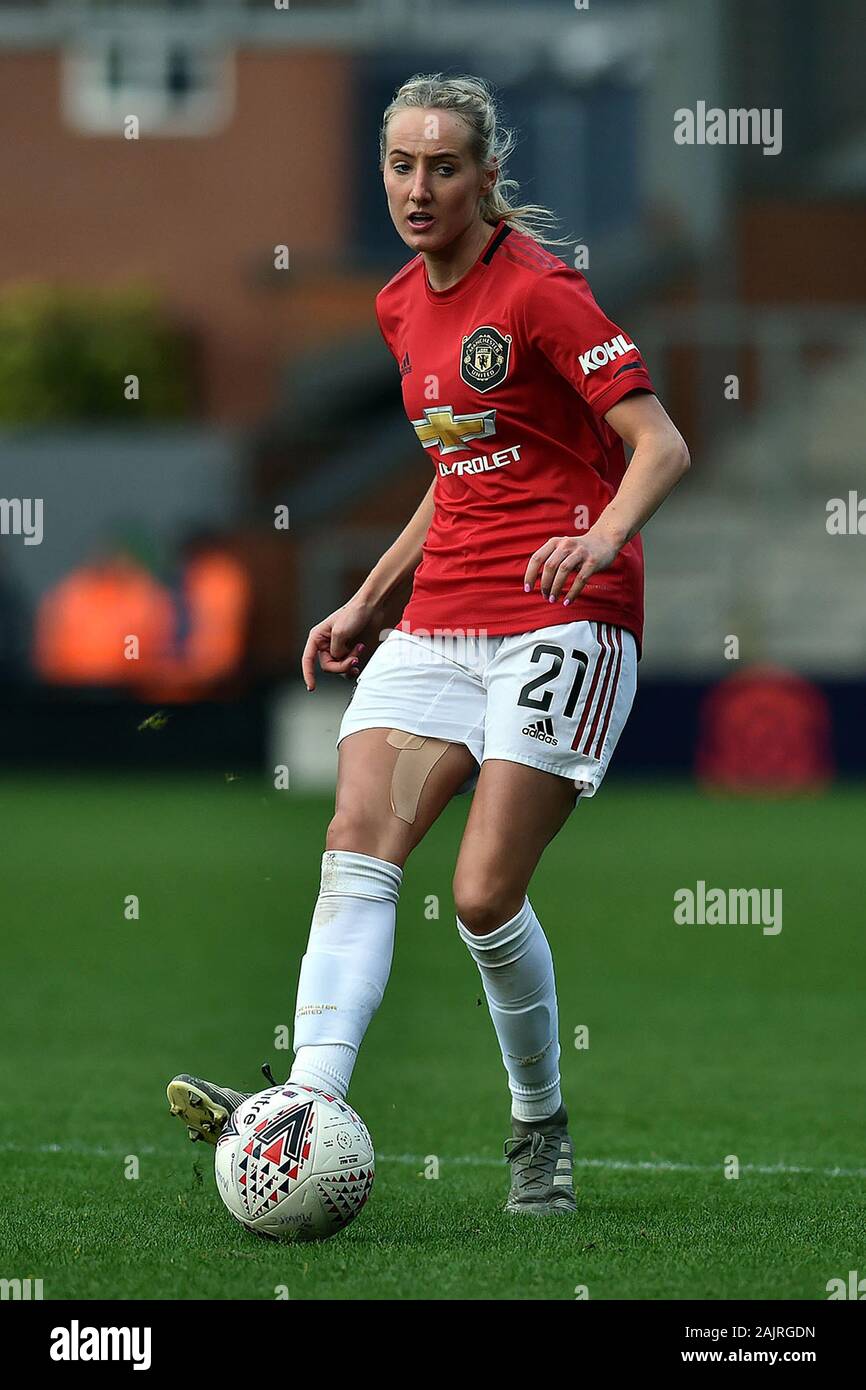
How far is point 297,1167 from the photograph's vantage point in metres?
4.60

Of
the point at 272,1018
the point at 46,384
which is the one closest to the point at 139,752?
the point at 46,384

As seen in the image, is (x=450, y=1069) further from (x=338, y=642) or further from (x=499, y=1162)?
(x=338, y=642)

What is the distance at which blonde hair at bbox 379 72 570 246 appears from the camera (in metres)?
4.90

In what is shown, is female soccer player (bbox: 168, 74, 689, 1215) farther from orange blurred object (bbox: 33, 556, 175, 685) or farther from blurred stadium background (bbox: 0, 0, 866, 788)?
orange blurred object (bbox: 33, 556, 175, 685)

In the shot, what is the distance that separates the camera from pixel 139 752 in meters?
20.2

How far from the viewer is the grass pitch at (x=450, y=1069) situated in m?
4.59

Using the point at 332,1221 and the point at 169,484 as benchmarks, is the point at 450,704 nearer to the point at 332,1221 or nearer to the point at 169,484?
the point at 332,1221

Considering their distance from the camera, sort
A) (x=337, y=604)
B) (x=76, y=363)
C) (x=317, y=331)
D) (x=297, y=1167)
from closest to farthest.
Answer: (x=297, y=1167) → (x=337, y=604) → (x=76, y=363) → (x=317, y=331)

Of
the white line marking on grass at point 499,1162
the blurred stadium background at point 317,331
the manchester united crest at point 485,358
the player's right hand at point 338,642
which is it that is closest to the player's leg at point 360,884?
the player's right hand at point 338,642

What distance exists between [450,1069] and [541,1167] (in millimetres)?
2313

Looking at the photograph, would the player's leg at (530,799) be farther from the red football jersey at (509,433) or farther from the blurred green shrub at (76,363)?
the blurred green shrub at (76,363)

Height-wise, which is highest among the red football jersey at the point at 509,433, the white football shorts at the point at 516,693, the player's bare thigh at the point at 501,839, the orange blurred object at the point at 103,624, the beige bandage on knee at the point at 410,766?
the orange blurred object at the point at 103,624

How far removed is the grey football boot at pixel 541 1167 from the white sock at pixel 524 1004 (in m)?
0.03

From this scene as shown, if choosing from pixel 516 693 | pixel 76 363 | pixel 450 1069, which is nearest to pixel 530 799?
pixel 516 693
